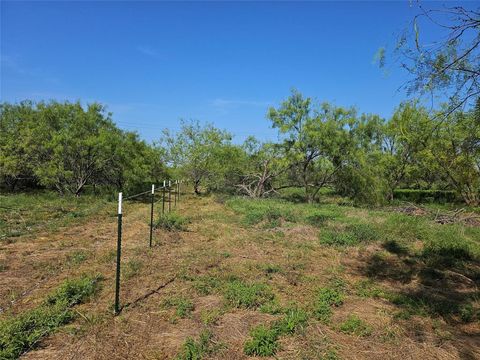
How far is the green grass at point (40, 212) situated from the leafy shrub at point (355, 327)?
27.7ft

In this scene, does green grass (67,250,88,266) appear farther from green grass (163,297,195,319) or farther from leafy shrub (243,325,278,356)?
leafy shrub (243,325,278,356)

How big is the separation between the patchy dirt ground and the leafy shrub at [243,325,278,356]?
0.11m

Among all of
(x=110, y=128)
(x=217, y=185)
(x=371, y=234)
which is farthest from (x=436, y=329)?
(x=217, y=185)

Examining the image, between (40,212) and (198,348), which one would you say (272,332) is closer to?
(198,348)

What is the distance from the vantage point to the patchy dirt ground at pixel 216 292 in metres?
4.25

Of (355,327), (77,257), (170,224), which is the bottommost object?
(355,327)

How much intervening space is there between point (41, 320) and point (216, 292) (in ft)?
8.58

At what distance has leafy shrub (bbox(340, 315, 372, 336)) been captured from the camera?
470cm

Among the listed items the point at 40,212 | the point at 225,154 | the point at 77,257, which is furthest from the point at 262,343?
the point at 225,154

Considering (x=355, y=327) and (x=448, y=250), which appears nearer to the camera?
(x=355, y=327)

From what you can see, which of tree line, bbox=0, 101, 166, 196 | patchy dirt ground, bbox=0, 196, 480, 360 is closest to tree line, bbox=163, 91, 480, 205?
tree line, bbox=0, 101, 166, 196

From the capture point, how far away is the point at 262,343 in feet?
13.9

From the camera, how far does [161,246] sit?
9.27m

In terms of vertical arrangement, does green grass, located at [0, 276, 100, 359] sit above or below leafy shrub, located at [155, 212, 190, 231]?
below
